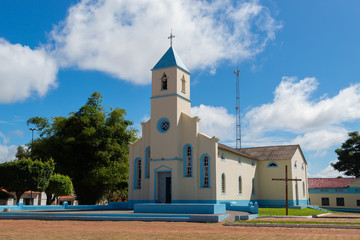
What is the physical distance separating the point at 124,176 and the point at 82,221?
56.6 ft

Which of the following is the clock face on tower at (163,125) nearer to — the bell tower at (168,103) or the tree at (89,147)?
the bell tower at (168,103)

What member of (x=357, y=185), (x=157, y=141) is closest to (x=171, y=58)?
(x=157, y=141)

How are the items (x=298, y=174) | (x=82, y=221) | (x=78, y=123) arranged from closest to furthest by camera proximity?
(x=82, y=221)
(x=78, y=123)
(x=298, y=174)

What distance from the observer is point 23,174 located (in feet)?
115

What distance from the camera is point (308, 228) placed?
658 inches

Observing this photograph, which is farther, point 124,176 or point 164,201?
point 124,176

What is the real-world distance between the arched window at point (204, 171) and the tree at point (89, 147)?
1144 centimetres

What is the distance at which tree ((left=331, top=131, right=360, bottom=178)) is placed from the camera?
169 ft

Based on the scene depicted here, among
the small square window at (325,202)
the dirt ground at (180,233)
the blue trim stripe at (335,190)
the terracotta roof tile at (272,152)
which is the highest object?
the terracotta roof tile at (272,152)

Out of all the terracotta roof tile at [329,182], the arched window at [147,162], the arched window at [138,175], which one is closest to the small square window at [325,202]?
the terracotta roof tile at [329,182]

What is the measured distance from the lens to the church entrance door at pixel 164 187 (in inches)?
1155

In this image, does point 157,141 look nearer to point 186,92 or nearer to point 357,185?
point 186,92

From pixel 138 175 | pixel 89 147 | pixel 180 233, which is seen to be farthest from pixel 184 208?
pixel 89 147

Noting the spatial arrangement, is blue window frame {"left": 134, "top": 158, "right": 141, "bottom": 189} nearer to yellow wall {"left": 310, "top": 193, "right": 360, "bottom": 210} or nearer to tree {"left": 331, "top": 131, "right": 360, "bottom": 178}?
yellow wall {"left": 310, "top": 193, "right": 360, "bottom": 210}
